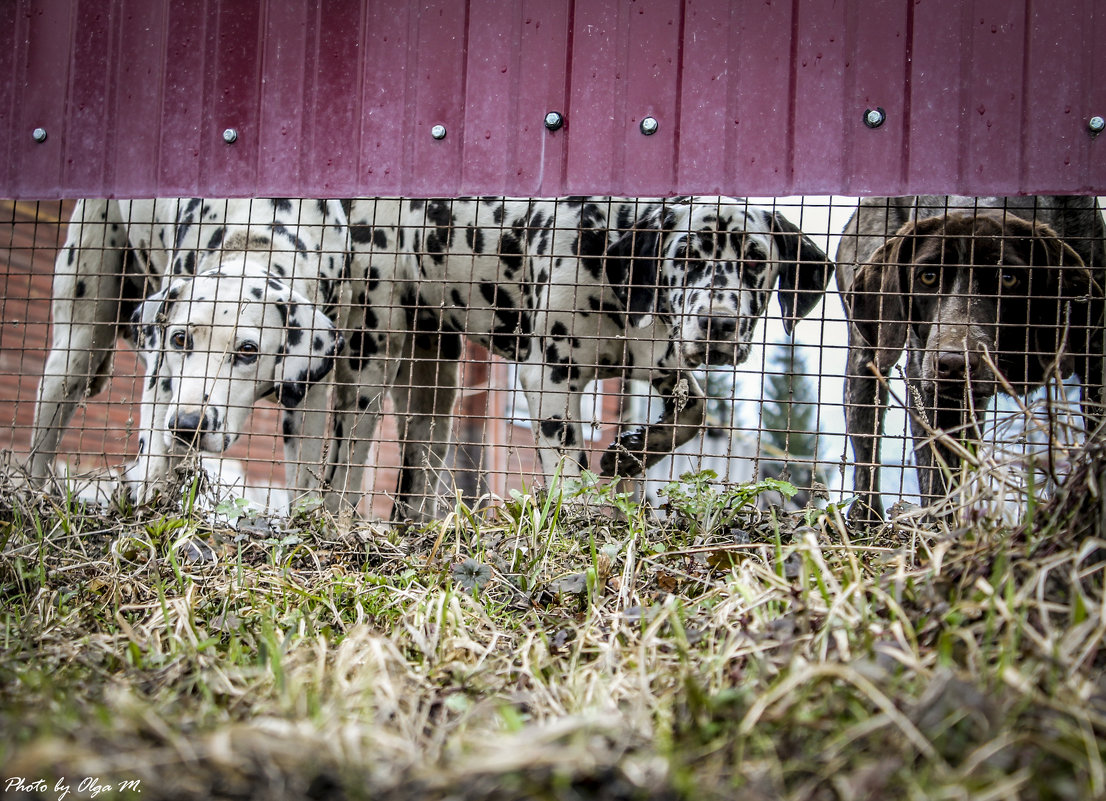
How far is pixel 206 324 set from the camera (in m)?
4.13

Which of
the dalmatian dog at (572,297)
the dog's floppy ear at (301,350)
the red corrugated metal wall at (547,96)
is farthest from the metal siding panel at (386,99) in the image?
the dog's floppy ear at (301,350)

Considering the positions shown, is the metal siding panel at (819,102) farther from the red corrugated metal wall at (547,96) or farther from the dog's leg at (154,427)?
the dog's leg at (154,427)

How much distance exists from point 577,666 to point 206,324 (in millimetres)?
2783

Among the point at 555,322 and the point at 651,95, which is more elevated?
the point at 651,95

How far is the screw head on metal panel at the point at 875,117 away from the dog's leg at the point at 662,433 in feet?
4.49

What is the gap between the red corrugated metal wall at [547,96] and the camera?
151 inches

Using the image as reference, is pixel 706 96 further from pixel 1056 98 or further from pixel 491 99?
pixel 1056 98

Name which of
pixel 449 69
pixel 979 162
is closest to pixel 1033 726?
pixel 979 162

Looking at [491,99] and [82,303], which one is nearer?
[491,99]

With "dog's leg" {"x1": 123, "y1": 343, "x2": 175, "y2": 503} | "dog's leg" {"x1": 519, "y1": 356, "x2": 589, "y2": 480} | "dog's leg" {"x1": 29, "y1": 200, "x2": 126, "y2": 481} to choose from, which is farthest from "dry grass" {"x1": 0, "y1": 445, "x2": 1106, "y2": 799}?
"dog's leg" {"x1": 29, "y1": 200, "x2": 126, "y2": 481}

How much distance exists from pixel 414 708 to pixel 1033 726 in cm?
107

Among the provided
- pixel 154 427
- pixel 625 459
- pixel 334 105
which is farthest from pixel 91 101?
pixel 625 459

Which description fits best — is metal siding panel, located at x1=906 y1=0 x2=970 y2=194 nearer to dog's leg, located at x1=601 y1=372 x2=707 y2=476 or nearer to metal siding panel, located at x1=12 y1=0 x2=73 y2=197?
dog's leg, located at x1=601 y1=372 x2=707 y2=476

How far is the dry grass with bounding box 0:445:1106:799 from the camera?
1.28m
